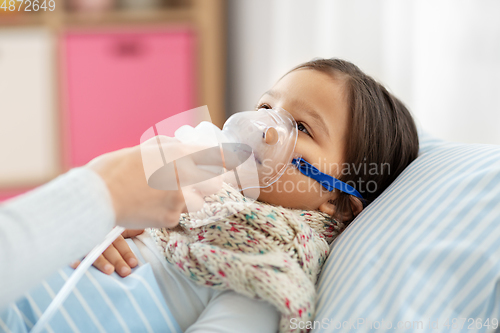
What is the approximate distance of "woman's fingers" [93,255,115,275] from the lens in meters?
0.72

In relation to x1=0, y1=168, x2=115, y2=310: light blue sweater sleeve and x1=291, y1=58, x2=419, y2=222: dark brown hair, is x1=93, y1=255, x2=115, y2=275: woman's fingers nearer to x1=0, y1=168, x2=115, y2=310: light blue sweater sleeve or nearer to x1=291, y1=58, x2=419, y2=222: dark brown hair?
x1=0, y1=168, x2=115, y2=310: light blue sweater sleeve

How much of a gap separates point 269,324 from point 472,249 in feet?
1.09

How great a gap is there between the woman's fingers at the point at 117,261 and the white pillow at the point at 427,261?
344 mm

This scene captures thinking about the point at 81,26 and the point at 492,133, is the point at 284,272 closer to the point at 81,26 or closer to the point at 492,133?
the point at 492,133

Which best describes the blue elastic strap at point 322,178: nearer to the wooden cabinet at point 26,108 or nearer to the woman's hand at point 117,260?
the woman's hand at point 117,260

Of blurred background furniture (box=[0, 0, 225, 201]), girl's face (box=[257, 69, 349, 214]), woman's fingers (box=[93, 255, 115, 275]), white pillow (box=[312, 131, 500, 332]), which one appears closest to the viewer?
white pillow (box=[312, 131, 500, 332])

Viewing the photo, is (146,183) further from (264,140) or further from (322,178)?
(322,178)

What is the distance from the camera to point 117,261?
75 centimetres

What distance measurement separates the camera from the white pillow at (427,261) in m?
0.57

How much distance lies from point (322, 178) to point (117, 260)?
1.53ft

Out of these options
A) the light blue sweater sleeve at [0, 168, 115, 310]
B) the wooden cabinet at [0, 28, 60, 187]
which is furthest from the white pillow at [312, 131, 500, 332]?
the wooden cabinet at [0, 28, 60, 187]

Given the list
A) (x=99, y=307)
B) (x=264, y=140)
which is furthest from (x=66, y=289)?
(x=264, y=140)

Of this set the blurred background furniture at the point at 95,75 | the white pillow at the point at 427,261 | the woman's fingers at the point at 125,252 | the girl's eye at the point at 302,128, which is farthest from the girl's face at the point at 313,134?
the blurred background furniture at the point at 95,75

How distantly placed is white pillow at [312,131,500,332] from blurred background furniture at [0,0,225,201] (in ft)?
5.31
